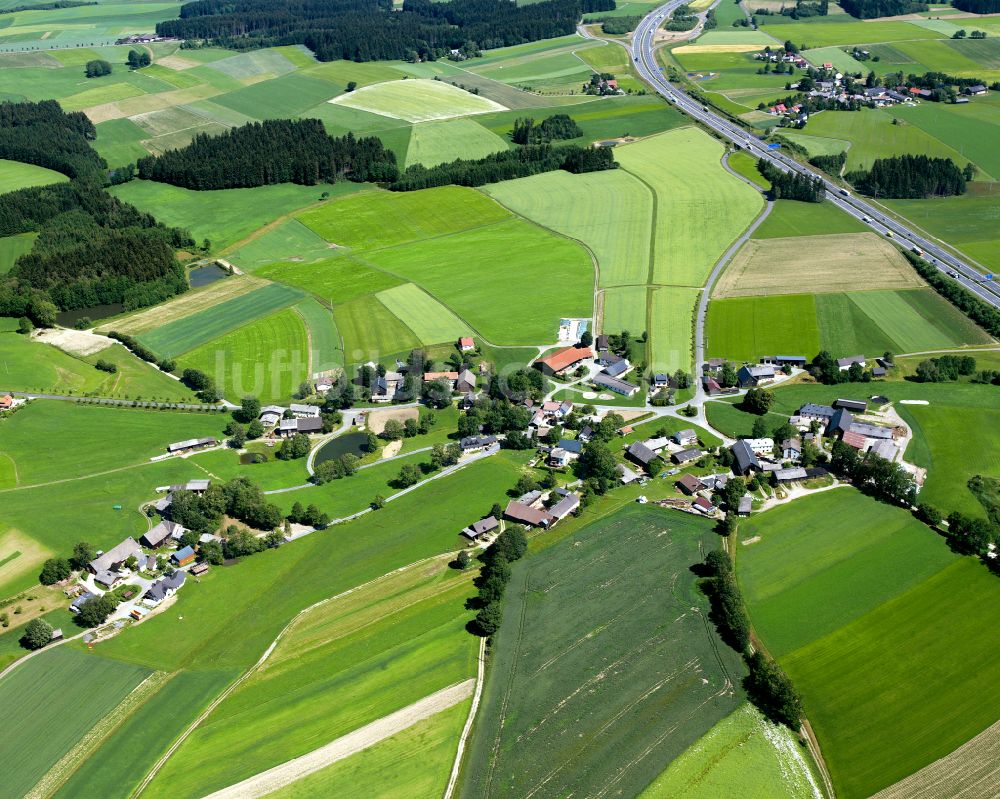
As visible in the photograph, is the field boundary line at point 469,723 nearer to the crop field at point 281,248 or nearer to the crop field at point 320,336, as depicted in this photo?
the crop field at point 320,336

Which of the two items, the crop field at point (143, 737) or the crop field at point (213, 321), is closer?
the crop field at point (143, 737)

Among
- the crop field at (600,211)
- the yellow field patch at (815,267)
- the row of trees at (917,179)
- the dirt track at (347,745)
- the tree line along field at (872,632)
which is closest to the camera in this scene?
the dirt track at (347,745)

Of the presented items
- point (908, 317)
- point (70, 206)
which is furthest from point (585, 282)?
point (70, 206)

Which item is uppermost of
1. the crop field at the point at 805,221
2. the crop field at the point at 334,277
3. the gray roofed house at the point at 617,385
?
the crop field at the point at 805,221

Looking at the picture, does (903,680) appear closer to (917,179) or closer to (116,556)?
(116,556)

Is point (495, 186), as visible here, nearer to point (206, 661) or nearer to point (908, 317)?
point (908, 317)

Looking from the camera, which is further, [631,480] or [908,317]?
[908,317]

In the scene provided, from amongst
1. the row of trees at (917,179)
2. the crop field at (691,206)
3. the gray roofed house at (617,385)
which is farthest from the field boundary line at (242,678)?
the row of trees at (917,179)
